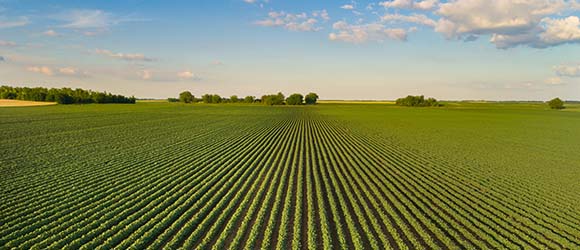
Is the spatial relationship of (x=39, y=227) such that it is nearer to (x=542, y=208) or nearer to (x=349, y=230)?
(x=349, y=230)

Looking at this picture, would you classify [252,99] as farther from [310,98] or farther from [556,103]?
[556,103]

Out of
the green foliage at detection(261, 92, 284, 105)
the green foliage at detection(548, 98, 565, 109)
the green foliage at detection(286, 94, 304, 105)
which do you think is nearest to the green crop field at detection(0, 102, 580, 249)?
the green foliage at detection(548, 98, 565, 109)

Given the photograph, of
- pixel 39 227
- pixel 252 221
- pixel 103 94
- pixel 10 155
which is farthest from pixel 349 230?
pixel 103 94

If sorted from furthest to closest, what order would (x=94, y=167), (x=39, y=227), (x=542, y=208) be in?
(x=94, y=167)
(x=542, y=208)
(x=39, y=227)

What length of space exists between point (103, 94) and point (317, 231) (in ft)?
352

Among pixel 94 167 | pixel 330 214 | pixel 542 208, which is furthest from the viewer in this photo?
pixel 94 167

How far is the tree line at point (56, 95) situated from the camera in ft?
272

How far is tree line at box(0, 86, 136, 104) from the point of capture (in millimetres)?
82812

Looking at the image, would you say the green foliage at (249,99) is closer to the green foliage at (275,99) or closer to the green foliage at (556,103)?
the green foliage at (275,99)

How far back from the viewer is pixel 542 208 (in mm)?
9812

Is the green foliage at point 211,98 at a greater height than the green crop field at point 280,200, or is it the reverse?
the green foliage at point 211,98

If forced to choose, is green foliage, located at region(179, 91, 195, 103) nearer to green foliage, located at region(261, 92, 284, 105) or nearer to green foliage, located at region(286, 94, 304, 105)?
green foliage, located at region(261, 92, 284, 105)

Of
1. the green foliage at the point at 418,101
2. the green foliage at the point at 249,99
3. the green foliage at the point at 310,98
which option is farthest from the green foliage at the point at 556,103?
the green foliage at the point at 249,99

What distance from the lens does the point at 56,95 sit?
82.3 metres
